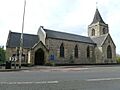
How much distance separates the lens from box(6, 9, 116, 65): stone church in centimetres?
4081

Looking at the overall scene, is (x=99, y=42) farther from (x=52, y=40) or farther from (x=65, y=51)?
(x=52, y=40)

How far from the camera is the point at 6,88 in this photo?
8.04 metres

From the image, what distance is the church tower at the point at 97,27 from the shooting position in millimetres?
61438

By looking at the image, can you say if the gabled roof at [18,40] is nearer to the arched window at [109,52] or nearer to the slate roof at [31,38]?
the slate roof at [31,38]

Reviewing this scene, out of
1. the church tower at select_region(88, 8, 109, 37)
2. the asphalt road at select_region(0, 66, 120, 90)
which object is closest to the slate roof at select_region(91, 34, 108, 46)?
the church tower at select_region(88, 8, 109, 37)

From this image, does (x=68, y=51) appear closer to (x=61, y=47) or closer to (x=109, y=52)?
(x=61, y=47)

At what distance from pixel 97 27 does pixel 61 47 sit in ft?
68.6

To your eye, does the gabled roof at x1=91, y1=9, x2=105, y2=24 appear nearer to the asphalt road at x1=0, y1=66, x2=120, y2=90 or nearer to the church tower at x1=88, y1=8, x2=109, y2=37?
the church tower at x1=88, y1=8, x2=109, y2=37

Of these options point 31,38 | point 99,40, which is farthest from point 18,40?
point 99,40

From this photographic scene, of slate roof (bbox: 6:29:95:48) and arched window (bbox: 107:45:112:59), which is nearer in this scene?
slate roof (bbox: 6:29:95:48)

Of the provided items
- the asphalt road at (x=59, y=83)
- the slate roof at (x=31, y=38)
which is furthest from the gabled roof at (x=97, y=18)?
the asphalt road at (x=59, y=83)

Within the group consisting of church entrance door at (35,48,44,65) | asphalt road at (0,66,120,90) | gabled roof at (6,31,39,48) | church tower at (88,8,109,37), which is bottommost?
asphalt road at (0,66,120,90)

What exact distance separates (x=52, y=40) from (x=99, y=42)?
57.1 ft

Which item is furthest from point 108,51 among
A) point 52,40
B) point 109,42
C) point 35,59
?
point 35,59
